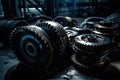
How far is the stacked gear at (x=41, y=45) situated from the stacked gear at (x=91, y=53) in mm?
295

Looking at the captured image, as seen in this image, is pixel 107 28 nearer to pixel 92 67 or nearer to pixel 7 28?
pixel 92 67

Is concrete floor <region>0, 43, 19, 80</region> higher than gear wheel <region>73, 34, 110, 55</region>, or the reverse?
gear wheel <region>73, 34, 110, 55</region>

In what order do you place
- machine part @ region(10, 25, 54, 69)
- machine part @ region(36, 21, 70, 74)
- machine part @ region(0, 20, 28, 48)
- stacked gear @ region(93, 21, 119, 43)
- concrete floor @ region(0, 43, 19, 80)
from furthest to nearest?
1. machine part @ region(0, 20, 28, 48)
2. stacked gear @ region(93, 21, 119, 43)
3. concrete floor @ region(0, 43, 19, 80)
4. machine part @ region(36, 21, 70, 74)
5. machine part @ region(10, 25, 54, 69)

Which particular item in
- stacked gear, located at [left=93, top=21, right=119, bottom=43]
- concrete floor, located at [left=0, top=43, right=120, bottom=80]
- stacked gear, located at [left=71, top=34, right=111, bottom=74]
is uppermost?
stacked gear, located at [left=93, top=21, right=119, bottom=43]

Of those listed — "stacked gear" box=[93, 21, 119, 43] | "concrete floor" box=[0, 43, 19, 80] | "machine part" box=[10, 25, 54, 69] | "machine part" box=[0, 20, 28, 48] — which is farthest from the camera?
"machine part" box=[0, 20, 28, 48]

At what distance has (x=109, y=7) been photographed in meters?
7.36

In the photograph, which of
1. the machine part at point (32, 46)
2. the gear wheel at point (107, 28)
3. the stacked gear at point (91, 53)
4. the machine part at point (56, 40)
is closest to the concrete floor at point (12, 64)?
the stacked gear at point (91, 53)

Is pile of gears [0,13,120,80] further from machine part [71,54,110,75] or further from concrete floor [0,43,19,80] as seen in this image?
concrete floor [0,43,19,80]

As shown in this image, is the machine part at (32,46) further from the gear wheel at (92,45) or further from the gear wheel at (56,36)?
the gear wheel at (92,45)

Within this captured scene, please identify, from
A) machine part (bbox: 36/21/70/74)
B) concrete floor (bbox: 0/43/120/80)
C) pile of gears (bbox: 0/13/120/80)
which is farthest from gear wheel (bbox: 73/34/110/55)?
concrete floor (bbox: 0/43/120/80)

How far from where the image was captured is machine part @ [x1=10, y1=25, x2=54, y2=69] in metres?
2.15

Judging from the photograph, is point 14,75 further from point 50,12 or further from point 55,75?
point 50,12

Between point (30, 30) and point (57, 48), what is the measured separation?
0.52 meters

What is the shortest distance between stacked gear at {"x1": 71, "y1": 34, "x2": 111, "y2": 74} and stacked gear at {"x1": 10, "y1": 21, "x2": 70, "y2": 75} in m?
0.30
